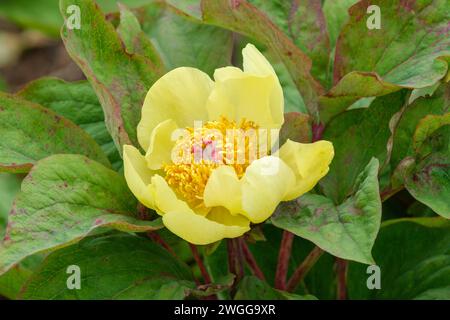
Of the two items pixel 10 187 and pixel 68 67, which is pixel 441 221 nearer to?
pixel 10 187

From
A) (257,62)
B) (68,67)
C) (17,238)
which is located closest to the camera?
(17,238)

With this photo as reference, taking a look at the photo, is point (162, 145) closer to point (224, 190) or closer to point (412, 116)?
point (224, 190)

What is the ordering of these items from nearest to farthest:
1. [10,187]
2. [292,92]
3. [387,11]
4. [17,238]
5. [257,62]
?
[17,238] < [257,62] < [387,11] < [292,92] < [10,187]

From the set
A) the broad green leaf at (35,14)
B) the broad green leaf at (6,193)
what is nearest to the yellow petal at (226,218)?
the broad green leaf at (6,193)

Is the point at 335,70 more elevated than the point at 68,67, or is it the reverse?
the point at 68,67

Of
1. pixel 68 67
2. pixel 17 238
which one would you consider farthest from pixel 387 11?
pixel 68 67

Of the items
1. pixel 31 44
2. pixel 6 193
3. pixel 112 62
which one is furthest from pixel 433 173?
pixel 31 44

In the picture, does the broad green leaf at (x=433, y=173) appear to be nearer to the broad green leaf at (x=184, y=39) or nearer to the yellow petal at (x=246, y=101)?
the yellow petal at (x=246, y=101)
